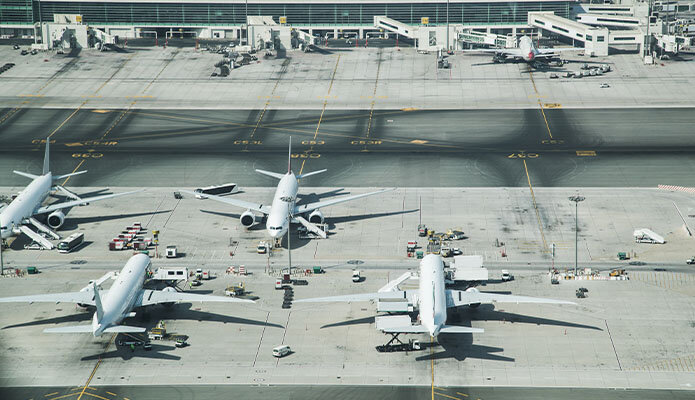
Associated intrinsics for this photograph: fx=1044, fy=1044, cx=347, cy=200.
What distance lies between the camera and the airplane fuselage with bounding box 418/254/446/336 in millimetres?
109562

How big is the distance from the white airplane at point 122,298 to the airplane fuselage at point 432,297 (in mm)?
21000

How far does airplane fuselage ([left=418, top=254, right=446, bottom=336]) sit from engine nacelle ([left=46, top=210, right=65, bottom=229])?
59993 mm

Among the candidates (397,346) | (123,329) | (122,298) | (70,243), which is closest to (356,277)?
(397,346)

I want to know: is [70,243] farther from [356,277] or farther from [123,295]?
[356,277]

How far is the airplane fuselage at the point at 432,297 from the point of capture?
10956 cm

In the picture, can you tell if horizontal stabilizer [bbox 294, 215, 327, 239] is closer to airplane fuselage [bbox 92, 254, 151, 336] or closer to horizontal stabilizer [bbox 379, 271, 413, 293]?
horizontal stabilizer [bbox 379, 271, 413, 293]

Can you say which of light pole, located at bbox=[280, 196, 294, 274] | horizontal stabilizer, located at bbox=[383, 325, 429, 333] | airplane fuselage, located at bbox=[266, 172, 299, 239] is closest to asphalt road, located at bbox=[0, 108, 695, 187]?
airplane fuselage, located at bbox=[266, 172, 299, 239]

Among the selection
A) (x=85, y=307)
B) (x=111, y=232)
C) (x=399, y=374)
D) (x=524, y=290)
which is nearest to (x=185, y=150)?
(x=111, y=232)

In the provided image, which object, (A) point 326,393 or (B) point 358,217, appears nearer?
(A) point 326,393

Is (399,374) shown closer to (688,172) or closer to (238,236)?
(238,236)

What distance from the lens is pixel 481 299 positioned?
394 feet

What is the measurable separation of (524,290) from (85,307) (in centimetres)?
5381

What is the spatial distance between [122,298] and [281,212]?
3549cm

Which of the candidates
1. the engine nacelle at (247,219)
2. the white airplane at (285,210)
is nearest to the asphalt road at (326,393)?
the white airplane at (285,210)
